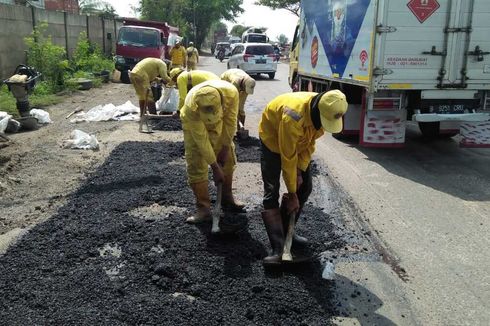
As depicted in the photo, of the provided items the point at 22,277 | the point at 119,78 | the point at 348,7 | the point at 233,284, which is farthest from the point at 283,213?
the point at 119,78

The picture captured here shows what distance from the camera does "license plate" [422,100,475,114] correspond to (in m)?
7.26

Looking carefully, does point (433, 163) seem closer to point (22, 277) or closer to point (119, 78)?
point (22, 277)

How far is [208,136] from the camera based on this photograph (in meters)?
4.45

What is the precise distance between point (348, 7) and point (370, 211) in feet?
14.7

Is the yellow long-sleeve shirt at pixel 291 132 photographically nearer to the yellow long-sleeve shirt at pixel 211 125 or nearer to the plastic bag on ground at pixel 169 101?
the yellow long-sleeve shirt at pixel 211 125

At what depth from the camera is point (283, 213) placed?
4.09 meters

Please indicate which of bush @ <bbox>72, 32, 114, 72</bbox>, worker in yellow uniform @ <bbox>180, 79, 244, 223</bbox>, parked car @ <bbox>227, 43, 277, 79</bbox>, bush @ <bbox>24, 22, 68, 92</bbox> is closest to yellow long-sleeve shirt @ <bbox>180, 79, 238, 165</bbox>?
worker in yellow uniform @ <bbox>180, 79, 244, 223</bbox>

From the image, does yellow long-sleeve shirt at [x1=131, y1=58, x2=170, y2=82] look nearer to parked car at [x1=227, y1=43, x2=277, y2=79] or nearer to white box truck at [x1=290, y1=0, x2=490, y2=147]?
white box truck at [x1=290, y1=0, x2=490, y2=147]

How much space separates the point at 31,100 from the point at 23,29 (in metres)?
3.92

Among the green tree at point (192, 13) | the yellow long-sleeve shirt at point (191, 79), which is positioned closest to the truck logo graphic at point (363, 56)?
the yellow long-sleeve shirt at point (191, 79)

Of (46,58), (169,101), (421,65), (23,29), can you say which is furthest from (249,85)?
(23,29)

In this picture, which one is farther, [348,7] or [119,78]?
[119,78]

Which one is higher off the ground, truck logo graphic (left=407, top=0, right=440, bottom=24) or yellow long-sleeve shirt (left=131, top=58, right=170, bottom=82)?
truck logo graphic (left=407, top=0, right=440, bottom=24)

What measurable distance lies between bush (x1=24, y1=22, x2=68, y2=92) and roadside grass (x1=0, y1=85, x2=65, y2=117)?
107cm
